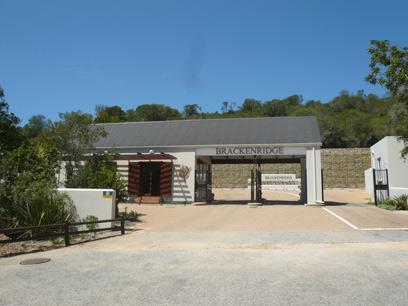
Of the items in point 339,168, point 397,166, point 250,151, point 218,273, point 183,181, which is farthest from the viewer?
point 339,168

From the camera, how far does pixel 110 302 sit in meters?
5.07

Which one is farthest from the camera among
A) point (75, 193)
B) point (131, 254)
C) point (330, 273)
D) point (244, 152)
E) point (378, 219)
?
point (244, 152)

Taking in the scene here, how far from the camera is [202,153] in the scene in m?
23.4

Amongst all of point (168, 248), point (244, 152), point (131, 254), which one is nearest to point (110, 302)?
point (131, 254)

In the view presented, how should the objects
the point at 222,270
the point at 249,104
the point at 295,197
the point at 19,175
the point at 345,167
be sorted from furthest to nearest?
the point at 249,104
the point at 345,167
the point at 295,197
the point at 19,175
the point at 222,270

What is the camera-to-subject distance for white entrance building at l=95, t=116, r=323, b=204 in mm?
22078

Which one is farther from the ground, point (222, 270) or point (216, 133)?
point (216, 133)

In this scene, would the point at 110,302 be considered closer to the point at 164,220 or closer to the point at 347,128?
the point at 164,220

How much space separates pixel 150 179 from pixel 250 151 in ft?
22.5

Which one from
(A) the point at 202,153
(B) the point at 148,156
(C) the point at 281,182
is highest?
(A) the point at 202,153

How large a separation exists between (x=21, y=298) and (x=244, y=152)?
725 inches

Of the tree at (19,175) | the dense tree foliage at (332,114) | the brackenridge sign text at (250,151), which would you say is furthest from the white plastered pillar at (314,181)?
the dense tree foliage at (332,114)

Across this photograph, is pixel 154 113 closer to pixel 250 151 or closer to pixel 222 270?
pixel 250 151

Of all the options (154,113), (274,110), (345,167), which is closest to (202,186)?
(345,167)
